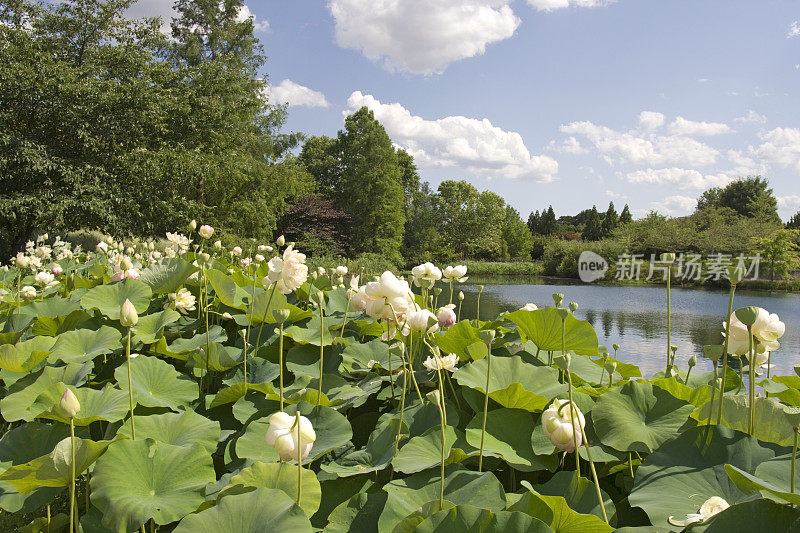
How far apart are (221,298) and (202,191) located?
12326 mm

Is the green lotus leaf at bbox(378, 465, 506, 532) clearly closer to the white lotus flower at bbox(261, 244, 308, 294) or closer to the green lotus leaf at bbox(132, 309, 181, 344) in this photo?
the white lotus flower at bbox(261, 244, 308, 294)

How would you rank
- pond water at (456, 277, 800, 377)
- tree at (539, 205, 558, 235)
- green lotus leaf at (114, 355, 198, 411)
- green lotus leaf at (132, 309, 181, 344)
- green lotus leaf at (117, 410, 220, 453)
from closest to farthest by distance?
green lotus leaf at (117, 410, 220, 453) → green lotus leaf at (114, 355, 198, 411) → green lotus leaf at (132, 309, 181, 344) → pond water at (456, 277, 800, 377) → tree at (539, 205, 558, 235)

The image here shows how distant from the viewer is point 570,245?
25.4 meters

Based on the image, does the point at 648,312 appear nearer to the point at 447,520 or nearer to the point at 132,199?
the point at 132,199

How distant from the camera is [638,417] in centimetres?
81

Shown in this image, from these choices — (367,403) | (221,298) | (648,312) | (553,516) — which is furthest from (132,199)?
(648,312)

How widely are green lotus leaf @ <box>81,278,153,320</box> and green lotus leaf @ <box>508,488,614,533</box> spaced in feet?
4.11

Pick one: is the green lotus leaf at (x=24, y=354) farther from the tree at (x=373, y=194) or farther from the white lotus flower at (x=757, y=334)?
the tree at (x=373, y=194)

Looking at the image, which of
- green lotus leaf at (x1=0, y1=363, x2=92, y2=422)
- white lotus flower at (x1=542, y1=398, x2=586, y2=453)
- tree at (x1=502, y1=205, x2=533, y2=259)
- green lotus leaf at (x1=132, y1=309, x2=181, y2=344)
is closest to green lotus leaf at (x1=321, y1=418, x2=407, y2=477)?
white lotus flower at (x1=542, y1=398, x2=586, y2=453)

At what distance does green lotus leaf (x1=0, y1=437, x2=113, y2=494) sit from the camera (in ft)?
2.13

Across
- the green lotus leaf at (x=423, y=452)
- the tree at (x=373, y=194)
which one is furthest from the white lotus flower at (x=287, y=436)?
the tree at (x=373, y=194)

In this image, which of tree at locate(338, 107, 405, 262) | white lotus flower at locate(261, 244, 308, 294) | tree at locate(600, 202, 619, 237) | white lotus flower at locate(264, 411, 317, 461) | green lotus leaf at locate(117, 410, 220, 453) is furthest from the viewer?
tree at locate(600, 202, 619, 237)

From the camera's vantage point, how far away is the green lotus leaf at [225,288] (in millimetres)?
1395

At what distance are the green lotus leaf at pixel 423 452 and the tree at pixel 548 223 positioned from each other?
140 ft
